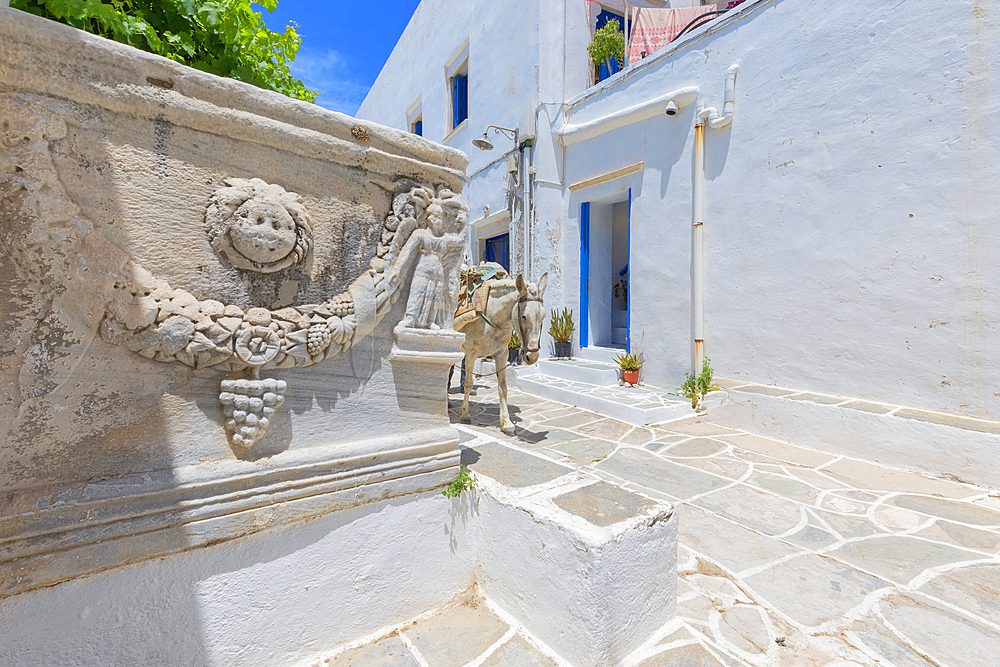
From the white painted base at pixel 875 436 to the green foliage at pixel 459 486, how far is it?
11.7 feet

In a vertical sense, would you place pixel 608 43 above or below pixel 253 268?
above

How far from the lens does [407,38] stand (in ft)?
39.0

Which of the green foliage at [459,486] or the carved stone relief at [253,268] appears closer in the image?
the carved stone relief at [253,268]

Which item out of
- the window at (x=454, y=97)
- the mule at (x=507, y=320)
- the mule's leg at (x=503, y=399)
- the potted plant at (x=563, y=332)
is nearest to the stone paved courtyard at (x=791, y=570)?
the mule's leg at (x=503, y=399)

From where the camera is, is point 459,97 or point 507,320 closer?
point 507,320

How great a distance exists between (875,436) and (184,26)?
5.25 metres

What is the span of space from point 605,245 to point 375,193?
20.0 ft

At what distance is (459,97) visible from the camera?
32.4 ft

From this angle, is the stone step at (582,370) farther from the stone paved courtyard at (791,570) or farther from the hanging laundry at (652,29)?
the hanging laundry at (652,29)

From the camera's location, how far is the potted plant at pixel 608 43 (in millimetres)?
6918

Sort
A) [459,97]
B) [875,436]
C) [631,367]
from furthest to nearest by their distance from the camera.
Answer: [459,97] → [631,367] → [875,436]

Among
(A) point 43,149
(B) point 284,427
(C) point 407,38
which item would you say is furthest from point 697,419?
(C) point 407,38

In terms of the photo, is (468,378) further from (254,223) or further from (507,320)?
(254,223)

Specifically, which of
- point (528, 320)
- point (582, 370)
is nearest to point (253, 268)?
point (528, 320)
